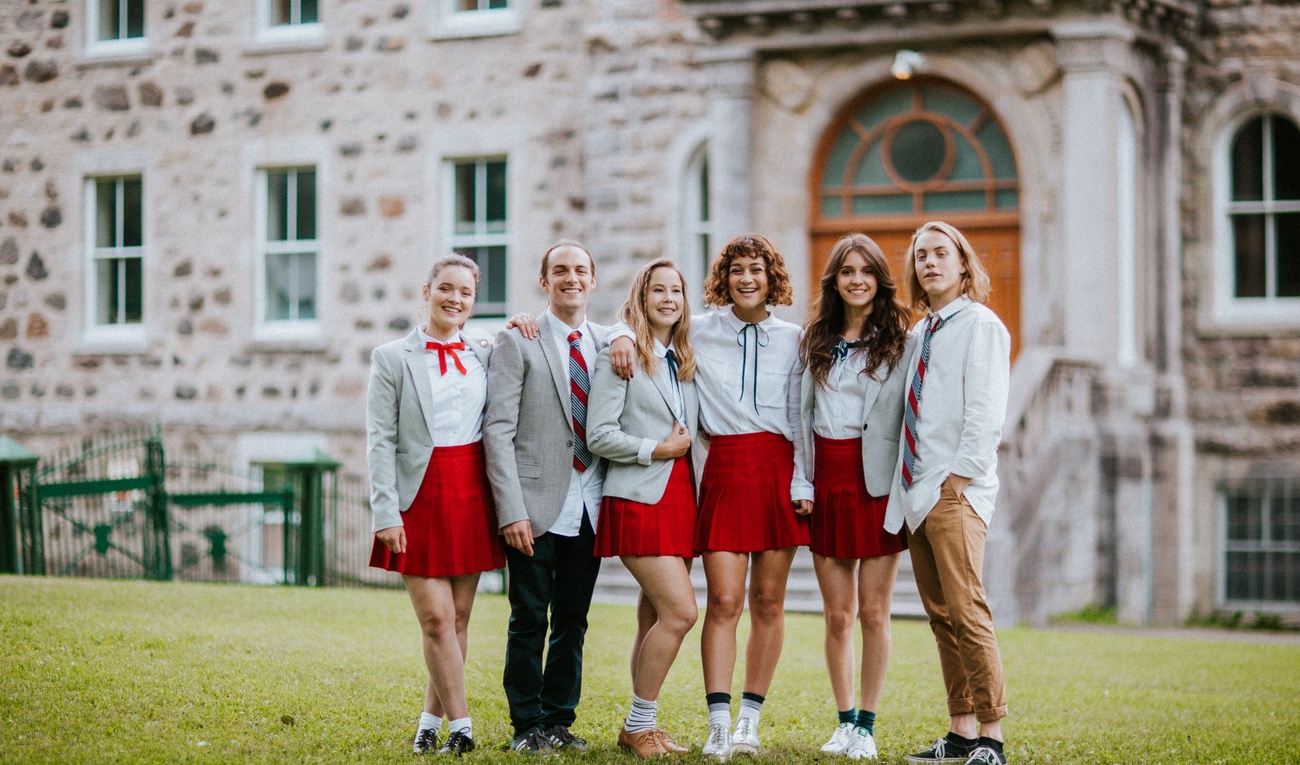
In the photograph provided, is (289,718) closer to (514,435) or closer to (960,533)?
(514,435)

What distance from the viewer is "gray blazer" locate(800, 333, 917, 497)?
6164mm

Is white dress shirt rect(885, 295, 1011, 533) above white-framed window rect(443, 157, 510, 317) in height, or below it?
below

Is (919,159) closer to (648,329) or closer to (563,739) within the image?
(648,329)

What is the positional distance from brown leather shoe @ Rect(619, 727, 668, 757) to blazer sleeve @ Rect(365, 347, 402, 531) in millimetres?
1243

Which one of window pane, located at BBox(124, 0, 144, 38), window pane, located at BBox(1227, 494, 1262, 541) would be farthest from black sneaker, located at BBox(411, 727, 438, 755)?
window pane, located at BBox(124, 0, 144, 38)

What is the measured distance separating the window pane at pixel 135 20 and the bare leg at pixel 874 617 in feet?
45.6

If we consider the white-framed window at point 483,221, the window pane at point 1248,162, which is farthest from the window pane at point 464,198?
the window pane at point 1248,162

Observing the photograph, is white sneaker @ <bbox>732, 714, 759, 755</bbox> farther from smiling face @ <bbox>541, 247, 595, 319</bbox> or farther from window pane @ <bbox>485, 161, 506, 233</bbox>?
window pane @ <bbox>485, 161, 506, 233</bbox>

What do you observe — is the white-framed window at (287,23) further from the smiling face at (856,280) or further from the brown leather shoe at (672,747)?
the brown leather shoe at (672,747)

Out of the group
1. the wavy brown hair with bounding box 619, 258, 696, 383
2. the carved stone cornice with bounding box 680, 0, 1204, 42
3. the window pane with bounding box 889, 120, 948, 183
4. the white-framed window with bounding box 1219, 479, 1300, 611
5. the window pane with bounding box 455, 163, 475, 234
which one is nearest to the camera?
the wavy brown hair with bounding box 619, 258, 696, 383

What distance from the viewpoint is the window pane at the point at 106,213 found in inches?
693

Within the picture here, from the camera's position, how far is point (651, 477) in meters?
6.07

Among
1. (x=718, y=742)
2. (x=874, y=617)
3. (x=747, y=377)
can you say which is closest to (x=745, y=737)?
(x=718, y=742)

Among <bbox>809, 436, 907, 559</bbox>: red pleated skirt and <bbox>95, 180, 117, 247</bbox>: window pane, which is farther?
<bbox>95, 180, 117, 247</bbox>: window pane
